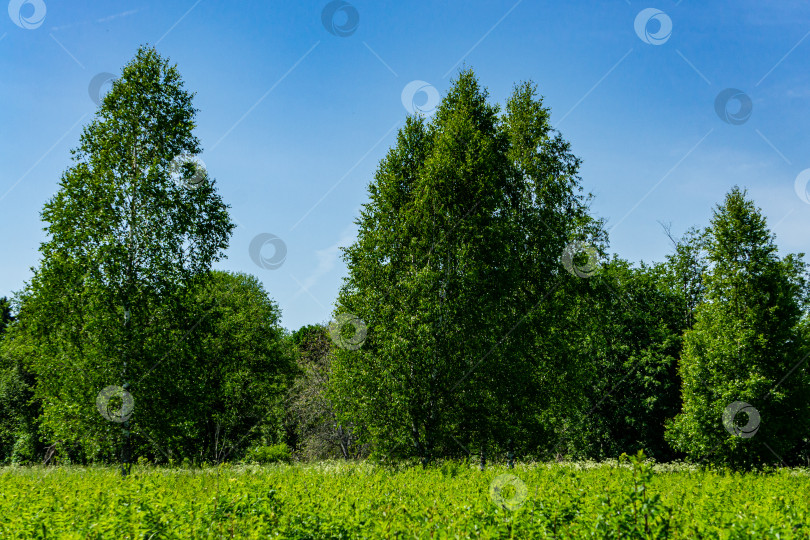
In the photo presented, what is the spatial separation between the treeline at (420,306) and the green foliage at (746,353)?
0.08 meters

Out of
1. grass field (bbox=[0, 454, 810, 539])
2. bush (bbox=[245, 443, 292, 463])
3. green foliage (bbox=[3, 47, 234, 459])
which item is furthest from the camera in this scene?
bush (bbox=[245, 443, 292, 463])

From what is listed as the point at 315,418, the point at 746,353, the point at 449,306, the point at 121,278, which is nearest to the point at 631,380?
the point at 746,353

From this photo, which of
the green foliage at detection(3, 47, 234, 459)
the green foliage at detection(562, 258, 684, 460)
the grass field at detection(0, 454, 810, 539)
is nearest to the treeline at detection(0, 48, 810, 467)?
the green foliage at detection(3, 47, 234, 459)

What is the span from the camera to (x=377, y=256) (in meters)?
17.9

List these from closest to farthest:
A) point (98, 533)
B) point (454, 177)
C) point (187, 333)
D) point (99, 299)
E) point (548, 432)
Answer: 1. point (98, 533)
2. point (99, 299)
3. point (187, 333)
4. point (454, 177)
5. point (548, 432)

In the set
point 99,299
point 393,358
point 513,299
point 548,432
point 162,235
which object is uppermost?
point 162,235

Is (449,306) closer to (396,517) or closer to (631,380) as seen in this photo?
(396,517)

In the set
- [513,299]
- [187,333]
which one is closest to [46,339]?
[187,333]

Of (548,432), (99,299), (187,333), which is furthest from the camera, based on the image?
(548,432)

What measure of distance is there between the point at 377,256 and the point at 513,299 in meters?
5.94

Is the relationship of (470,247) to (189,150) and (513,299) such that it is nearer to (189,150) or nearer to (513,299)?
(513,299)

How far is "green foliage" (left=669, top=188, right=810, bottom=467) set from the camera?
63.0ft

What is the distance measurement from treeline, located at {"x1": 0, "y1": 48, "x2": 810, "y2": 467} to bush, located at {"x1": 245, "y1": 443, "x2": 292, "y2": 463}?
865 centimetres

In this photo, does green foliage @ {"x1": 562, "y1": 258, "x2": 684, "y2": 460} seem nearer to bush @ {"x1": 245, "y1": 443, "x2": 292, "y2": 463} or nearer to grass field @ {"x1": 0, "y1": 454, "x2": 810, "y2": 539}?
bush @ {"x1": 245, "y1": 443, "x2": 292, "y2": 463}
